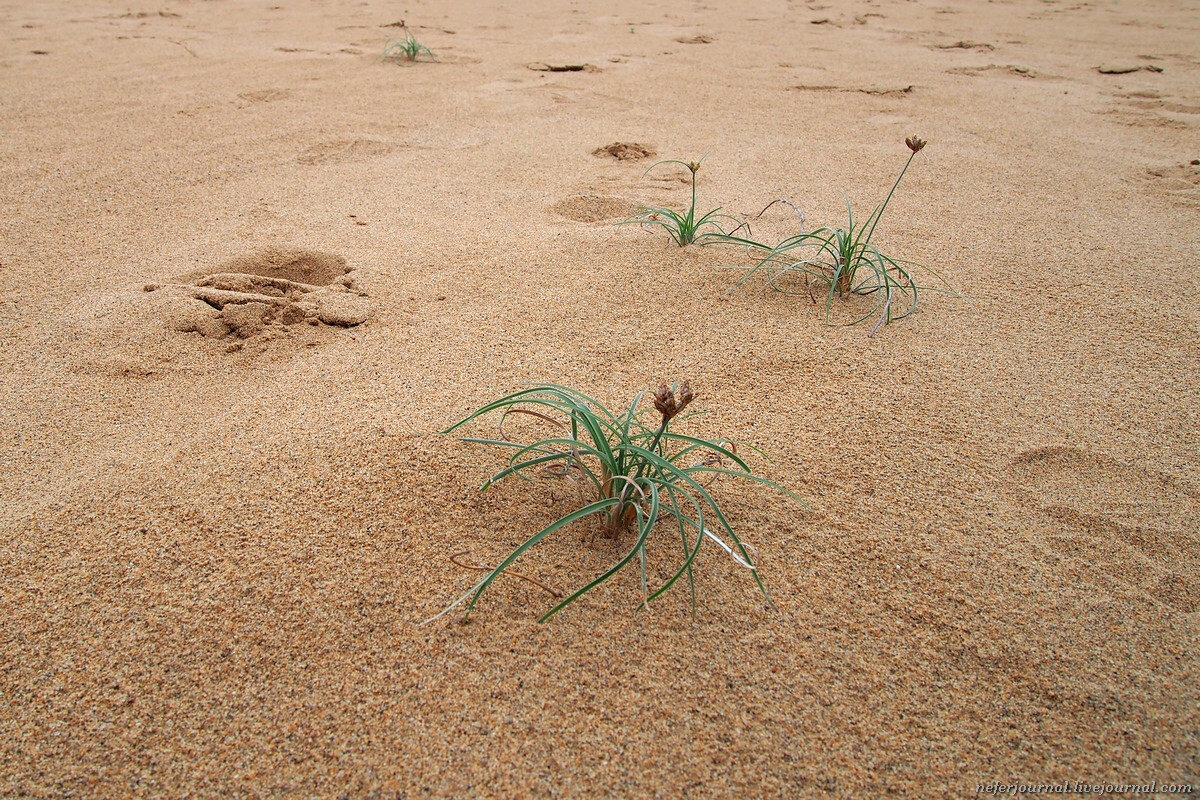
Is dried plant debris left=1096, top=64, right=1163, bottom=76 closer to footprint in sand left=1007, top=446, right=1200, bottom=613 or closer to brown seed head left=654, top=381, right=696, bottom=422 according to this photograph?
footprint in sand left=1007, top=446, right=1200, bottom=613

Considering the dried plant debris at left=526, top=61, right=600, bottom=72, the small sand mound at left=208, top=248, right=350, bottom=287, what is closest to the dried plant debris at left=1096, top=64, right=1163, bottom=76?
the dried plant debris at left=526, top=61, right=600, bottom=72

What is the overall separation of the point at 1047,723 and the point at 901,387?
660 mm

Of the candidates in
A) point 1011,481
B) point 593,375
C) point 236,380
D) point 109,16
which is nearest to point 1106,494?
point 1011,481

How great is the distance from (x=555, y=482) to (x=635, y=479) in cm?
19

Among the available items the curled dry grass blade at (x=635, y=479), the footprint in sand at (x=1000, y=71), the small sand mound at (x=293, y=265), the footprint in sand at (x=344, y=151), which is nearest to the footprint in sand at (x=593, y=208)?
the small sand mound at (x=293, y=265)

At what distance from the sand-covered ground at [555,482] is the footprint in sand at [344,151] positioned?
0.02m

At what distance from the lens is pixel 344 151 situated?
241 centimetres

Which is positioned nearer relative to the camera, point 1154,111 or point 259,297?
point 259,297

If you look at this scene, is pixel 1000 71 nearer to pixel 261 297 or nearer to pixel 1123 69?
pixel 1123 69

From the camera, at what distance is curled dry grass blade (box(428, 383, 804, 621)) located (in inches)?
35.0

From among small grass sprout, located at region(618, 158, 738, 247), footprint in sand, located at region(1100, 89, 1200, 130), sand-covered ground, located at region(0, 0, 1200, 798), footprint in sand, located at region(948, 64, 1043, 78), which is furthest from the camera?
footprint in sand, located at region(948, 64, 1043, 78)

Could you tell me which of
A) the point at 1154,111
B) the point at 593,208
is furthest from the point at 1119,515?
the point at 1154,111

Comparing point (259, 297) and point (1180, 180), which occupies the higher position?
point (1180, 180)

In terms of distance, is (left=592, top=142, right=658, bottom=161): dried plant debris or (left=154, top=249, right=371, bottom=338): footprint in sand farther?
(left=592, top=142, right=658, bottom=161): dried plant debris
